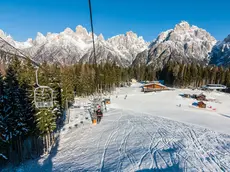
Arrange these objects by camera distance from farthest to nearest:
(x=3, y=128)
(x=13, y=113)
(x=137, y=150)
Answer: (x=13, y=113)
(x=3, y=128)
(x=137, y=150)

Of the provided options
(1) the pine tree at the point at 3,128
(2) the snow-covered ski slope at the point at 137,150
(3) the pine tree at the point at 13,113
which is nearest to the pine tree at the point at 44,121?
(3) the pine tree at the point at 13,113

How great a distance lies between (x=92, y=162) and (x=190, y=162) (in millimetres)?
9338

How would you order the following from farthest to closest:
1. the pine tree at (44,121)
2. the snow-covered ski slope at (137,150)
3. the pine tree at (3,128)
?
1. the pine tree at (44,121)
2. the pine tree at (3,128)
3. the snow-covered ski slope at (137,150)

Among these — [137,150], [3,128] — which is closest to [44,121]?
[3,128]

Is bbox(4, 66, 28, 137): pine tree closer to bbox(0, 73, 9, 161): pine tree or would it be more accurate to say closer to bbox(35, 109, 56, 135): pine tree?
bbox(0, 73, 9, 161): pine tree

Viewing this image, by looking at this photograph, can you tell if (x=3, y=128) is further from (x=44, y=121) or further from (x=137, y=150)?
(x=137, y=150)

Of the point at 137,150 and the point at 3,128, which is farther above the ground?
the point at 3,128

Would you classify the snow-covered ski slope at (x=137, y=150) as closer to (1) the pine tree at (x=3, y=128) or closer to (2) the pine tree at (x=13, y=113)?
(1) the pine tree at (x=3, y=128)

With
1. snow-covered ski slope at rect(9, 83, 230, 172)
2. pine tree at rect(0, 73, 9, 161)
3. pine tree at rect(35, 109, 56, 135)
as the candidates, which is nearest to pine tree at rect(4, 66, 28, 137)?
pine tree at rect(0, 73, 9, 161)

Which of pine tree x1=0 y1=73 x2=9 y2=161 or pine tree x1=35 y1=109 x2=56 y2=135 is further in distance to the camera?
pine tree x1=35 y1=109 x2=56 y2=135

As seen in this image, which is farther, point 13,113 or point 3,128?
point 13,113

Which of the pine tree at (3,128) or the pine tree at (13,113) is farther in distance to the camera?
the pine tree at (13,113)

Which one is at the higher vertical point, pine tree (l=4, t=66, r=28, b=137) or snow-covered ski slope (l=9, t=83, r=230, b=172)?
pine tree (l=4, t=66, r=28, b=137)

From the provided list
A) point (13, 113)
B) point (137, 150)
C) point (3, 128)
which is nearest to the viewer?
point (137, 150)
